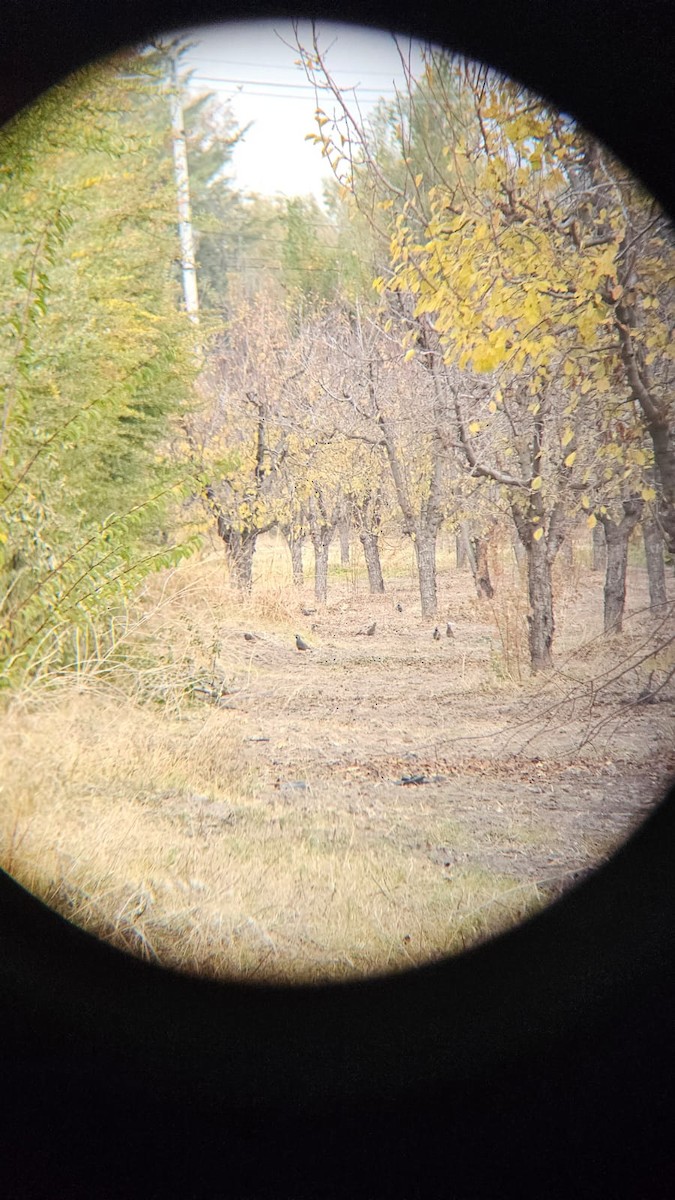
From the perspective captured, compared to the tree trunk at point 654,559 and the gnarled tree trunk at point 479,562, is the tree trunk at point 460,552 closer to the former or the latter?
the gnarled tree trunk at point 479,562

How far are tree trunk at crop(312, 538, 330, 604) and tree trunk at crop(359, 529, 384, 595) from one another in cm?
28

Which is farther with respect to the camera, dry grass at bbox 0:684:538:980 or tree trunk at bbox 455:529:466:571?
tree trunk at bbox 455:529:466:571

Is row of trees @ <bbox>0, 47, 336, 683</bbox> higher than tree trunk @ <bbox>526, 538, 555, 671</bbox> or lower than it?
higher

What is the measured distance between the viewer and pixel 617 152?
1549mm

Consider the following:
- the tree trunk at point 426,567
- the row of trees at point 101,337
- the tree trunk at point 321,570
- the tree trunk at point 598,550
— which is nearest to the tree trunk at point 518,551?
the tree trunk at point 426,567

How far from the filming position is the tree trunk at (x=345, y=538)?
4268mm

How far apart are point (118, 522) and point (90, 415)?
16.1 inches

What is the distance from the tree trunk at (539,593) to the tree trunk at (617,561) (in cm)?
31

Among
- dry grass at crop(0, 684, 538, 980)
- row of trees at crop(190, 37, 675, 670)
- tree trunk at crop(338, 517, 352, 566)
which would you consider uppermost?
row of trees at crop(190, 37, 675, 670)

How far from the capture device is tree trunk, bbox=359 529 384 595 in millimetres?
4387

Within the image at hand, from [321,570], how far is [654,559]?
6.99 feet

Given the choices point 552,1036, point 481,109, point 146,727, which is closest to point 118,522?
point 146,727

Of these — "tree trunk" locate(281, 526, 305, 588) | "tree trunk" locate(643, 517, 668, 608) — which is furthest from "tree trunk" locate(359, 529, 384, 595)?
"tree trunk" locate(643, 517, 668, 608)

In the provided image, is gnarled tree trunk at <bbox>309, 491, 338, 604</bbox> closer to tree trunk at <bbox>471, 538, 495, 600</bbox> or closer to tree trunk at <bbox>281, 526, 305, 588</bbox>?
tree trunk at <bbox>281, 526, 305, 588</bbox>
